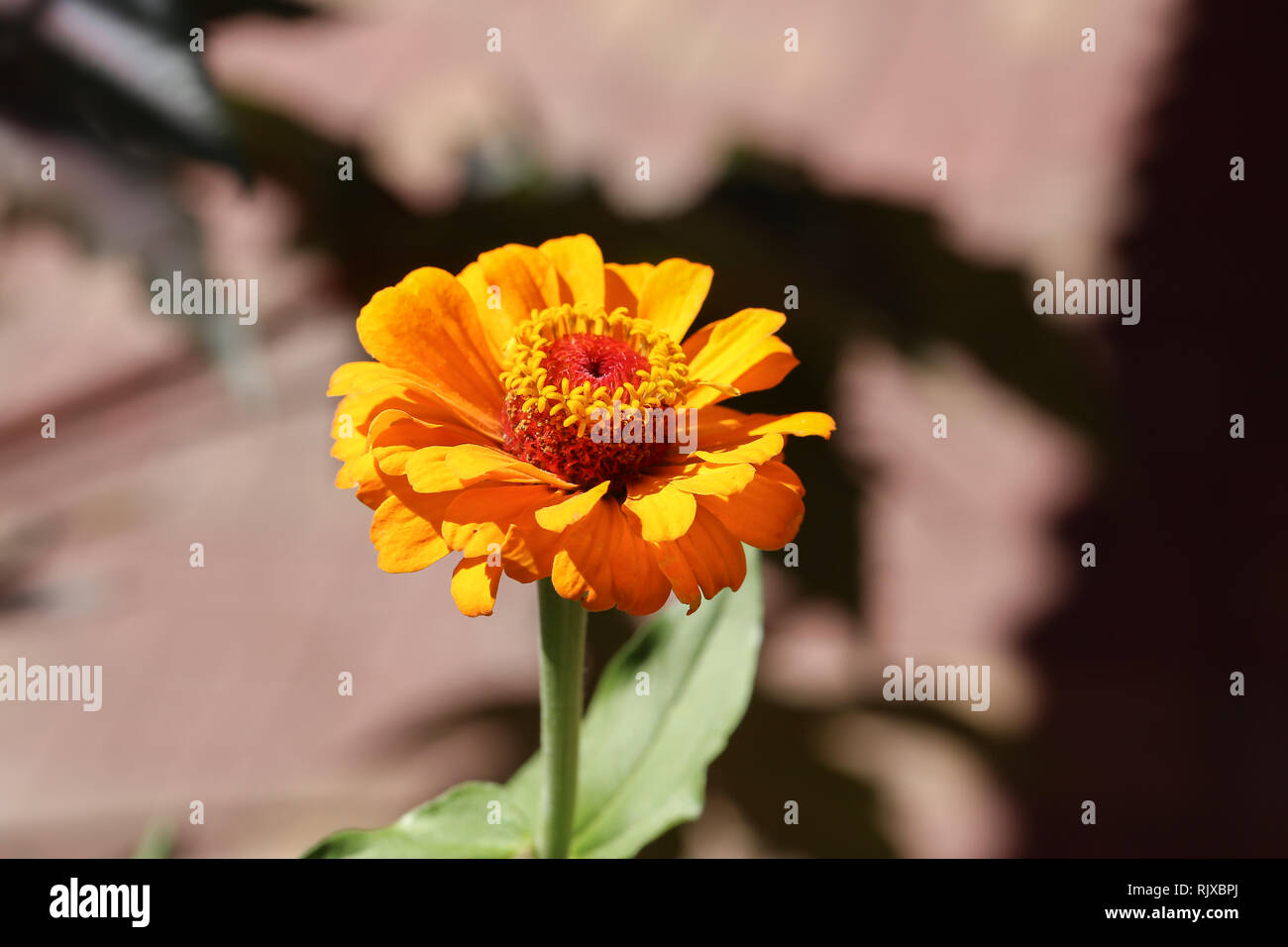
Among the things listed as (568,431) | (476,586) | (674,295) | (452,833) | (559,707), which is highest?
(674,295)

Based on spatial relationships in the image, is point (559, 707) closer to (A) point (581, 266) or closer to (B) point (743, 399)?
(A) point (581, 266)

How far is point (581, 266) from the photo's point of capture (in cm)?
79

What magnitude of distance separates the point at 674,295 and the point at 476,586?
284 mm

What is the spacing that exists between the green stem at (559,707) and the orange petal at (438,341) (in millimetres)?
149

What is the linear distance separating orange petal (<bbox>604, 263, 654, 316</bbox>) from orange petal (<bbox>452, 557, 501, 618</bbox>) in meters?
0.25

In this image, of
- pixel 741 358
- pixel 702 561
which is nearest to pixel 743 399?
pixel 741 358

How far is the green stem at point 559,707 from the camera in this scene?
77 centimetres

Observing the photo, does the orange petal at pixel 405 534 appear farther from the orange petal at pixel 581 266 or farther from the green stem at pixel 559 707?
the orange petal at pixel 581 266

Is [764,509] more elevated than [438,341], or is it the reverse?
[438,341]

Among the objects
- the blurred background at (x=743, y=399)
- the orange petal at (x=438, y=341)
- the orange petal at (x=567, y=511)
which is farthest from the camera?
the blurred background at (x=743, y=399)

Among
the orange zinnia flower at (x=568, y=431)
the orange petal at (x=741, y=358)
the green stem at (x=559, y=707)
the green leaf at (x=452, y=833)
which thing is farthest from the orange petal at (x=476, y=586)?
the green leaf at (x=452, y=833)

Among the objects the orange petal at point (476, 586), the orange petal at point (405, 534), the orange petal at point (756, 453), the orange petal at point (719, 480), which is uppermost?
the orange petal at point (756, 453)

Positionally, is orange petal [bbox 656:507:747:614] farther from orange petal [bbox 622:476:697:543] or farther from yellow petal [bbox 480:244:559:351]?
yellow petal [bbox 480:244:559:351]

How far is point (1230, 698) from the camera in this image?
1611 millimetres
